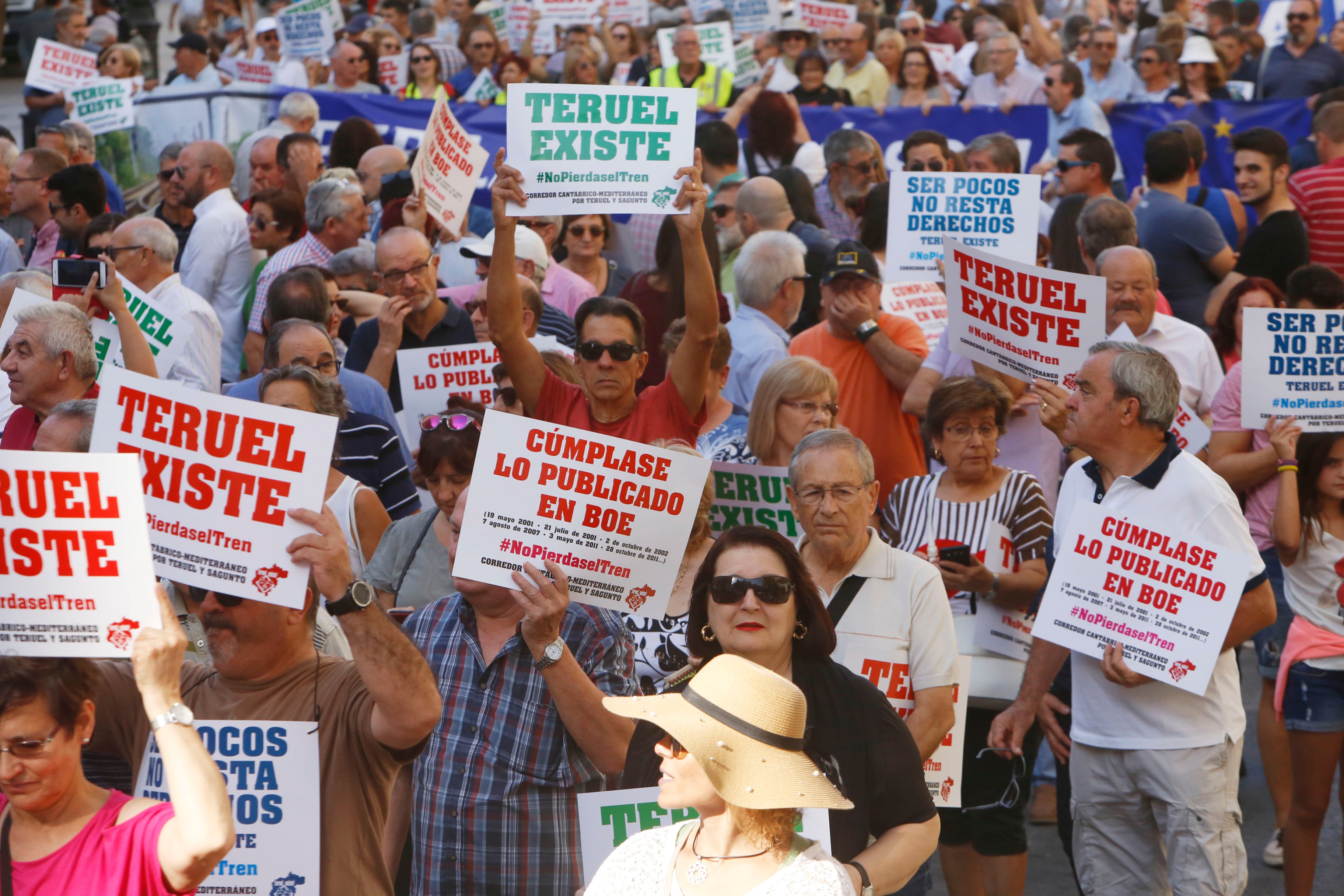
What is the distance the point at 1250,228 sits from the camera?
1053cm

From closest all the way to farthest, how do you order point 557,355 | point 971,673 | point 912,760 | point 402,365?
1. point 912,760
2. point 971,673
3. point 557,355
4. point 402,365

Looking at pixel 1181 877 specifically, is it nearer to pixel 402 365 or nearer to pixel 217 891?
pixel 217 891

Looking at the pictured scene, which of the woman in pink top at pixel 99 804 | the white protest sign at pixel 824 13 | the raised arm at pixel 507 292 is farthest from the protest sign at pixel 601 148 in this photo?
the white protest sign at pixel 824 13

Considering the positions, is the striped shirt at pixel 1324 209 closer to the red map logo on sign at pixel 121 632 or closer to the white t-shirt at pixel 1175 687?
the white t-shirt at pixel 1175 687

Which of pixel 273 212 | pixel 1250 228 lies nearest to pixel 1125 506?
pixel 273 212

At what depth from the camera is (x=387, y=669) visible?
339cm

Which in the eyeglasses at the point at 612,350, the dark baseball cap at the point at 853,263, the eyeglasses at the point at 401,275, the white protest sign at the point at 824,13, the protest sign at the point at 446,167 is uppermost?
the white protest sign at the point at 824,13

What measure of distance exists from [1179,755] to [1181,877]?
1.25 ft

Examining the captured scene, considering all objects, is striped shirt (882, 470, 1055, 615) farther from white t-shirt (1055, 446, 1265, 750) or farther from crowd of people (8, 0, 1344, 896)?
white t-shirt (1055, 446, 1265, 750)

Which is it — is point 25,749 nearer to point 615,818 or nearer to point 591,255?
point 615,818

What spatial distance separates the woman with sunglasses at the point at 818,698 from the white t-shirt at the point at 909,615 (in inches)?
21.6

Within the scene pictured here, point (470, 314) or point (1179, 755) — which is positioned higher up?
point (470, 314)

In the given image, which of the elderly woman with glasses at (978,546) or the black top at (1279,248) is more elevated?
the black top at (1279,248)

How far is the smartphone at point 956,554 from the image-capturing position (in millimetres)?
5367
